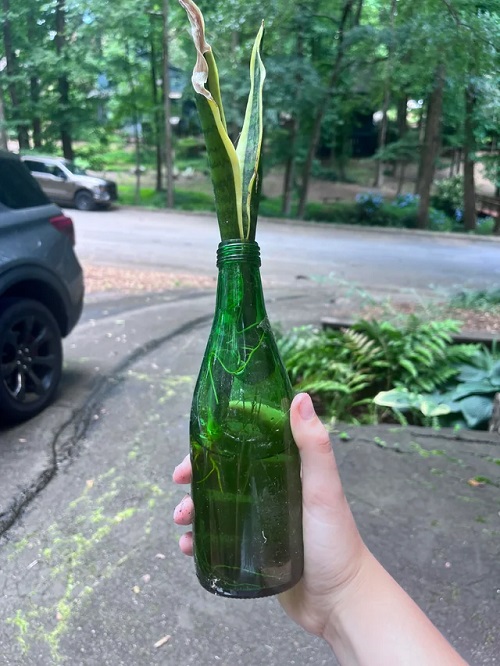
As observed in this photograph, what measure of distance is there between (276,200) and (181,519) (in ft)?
73.7

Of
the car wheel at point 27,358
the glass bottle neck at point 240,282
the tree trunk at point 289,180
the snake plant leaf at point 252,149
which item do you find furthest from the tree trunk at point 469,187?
the glass bottle neck at point 240,282

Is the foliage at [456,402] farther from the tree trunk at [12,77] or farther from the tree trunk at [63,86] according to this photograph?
the tree trunk at [63,86]

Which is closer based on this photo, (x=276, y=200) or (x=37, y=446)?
(x=37, y=446)

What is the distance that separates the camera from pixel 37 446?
3539mm

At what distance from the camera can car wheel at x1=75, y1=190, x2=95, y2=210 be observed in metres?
18.5

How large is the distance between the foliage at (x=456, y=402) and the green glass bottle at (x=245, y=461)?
9.33 ft

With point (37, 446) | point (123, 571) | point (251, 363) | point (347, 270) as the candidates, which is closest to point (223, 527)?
point (251, 363)

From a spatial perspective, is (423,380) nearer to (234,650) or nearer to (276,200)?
(234,650)

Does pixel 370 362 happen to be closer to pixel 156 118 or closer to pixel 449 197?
pixel 449 197

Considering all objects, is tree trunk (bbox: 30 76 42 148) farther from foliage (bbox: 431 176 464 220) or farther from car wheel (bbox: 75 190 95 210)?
foliage (bbox: 431 176 464 220)

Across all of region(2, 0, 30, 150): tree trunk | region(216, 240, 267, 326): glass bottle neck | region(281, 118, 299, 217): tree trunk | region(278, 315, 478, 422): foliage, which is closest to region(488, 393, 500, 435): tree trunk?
region(278, 315, 478, 422): foliage

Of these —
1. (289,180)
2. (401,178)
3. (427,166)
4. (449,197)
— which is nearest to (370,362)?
(427,166)

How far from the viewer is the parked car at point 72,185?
16.8 meters

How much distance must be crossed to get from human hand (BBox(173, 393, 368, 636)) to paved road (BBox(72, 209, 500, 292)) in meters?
8.40
